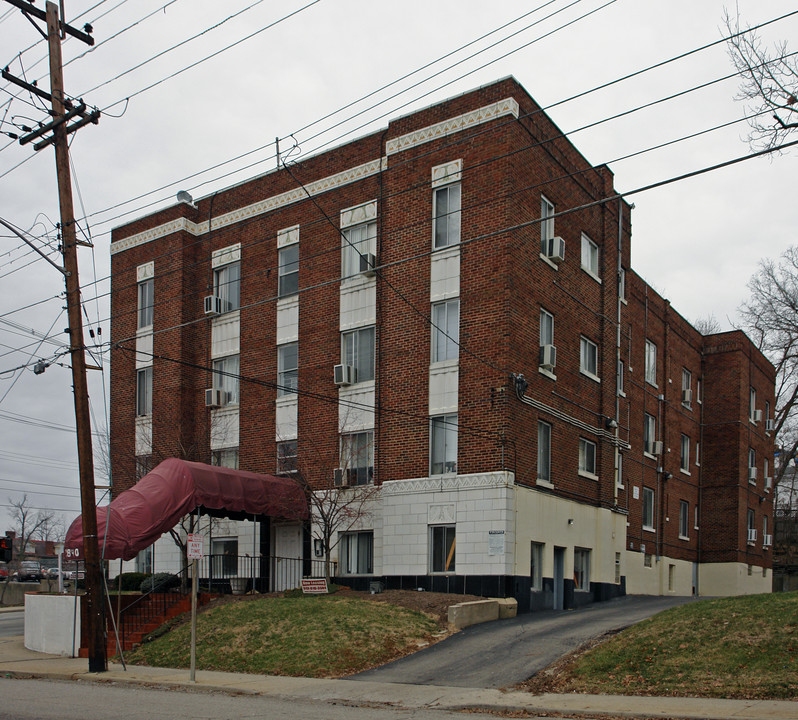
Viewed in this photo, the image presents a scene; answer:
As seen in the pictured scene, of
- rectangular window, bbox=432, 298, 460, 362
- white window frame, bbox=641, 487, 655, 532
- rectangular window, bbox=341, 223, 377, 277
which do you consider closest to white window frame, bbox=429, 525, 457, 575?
rectangular window, bbox=432, 298, 460, 362

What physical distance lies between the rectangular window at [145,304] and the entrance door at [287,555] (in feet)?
33.3

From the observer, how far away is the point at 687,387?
42375mm

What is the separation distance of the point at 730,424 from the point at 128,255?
27821mm

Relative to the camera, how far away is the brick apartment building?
25297 mm

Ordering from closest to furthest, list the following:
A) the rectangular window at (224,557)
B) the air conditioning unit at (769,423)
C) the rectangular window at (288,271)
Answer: the rectangular window at (224,557)
the rectangular window at (288,271)
the air conditioning unit at (769,423)

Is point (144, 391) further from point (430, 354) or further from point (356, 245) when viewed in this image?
point (430, 354)

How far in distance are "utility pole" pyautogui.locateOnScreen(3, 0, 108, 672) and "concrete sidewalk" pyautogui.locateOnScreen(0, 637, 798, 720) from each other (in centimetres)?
131

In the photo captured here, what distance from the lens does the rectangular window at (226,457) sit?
3197cm

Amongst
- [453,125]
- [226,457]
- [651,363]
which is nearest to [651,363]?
[651,363]

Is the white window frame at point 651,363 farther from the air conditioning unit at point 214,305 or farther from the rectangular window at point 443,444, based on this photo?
the air conditioning unit at point 214,305

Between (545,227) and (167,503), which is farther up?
(545,227)

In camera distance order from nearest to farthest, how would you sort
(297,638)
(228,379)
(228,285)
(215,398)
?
(297,638), (215,398), (228,379), (228,285)

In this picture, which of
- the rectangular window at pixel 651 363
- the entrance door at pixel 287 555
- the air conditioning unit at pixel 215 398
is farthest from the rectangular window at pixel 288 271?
the rectangular window at pixel 651 363

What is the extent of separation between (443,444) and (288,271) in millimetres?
8972
